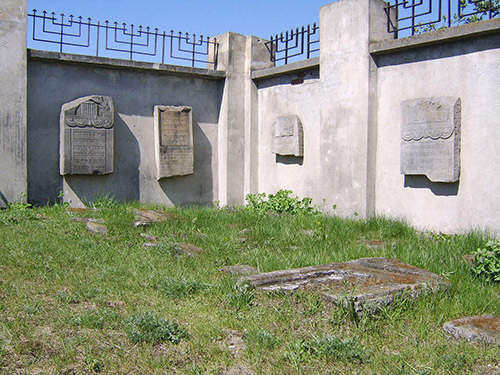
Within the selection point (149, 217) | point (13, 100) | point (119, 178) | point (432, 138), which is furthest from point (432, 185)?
point (13, 100)

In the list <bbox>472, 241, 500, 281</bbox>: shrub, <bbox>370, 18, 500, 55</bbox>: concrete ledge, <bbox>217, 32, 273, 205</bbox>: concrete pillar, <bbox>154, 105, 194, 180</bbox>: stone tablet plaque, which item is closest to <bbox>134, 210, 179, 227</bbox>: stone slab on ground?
<bbox>154, 105, 194, 180</bbox>: stone tablet plaque

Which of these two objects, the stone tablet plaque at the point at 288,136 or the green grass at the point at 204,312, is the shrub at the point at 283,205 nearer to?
the stone tablet plaque at the point at 288,136

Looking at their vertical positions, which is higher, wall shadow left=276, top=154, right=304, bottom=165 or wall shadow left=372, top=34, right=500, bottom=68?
wall shadow left=372, top=34, right=500, bottom=68

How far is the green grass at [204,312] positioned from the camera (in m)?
2.74

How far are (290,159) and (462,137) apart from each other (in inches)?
132

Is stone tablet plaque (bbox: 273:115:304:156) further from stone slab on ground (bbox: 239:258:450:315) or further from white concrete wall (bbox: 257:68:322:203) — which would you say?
stone slab on ground (bbox: 239:258:450:315)

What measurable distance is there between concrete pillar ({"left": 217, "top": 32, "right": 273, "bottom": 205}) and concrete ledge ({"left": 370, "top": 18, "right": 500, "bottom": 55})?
3.15m

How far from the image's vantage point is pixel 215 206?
10.0 meters

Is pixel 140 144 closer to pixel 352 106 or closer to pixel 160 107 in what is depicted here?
pixel 160 107

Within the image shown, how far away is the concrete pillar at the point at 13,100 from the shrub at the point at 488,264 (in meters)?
6.62

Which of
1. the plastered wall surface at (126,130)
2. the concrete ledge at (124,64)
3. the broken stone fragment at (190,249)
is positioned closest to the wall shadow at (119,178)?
the plastered wall surface at (126,130)

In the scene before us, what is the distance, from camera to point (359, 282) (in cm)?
374

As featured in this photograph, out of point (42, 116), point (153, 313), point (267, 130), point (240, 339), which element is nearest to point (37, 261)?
point (153, 313)

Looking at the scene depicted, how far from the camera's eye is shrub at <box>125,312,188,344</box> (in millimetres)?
2988
